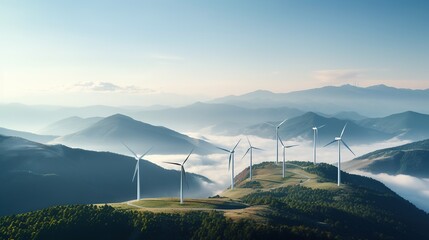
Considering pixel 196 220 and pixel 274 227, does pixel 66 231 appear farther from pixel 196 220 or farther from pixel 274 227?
pixel 274 227

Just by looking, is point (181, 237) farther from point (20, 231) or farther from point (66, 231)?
point (20, 231)

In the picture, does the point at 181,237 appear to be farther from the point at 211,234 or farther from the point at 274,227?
the point at 274,227

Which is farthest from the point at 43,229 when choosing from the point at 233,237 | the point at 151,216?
the point at 233,237

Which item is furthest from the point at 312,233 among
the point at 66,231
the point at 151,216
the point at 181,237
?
the point at 66,231

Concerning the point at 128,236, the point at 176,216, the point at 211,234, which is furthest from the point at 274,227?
the point at 128,236

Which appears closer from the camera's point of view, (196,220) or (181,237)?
(181,237)

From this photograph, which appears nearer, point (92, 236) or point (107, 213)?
point (92, 236)

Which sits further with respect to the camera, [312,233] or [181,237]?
[312,233]
